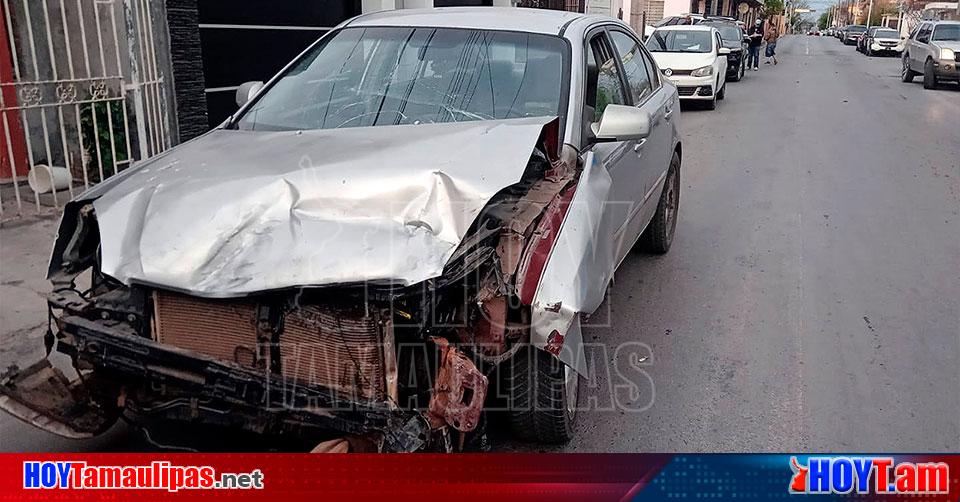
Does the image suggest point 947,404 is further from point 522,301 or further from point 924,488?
point 522,301

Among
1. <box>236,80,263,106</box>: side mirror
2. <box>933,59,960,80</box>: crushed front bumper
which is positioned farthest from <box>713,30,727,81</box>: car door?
<box>236,80,263,106</box>: side mirror

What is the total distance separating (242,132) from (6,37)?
408 cm

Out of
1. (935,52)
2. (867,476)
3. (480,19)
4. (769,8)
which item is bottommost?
(867,476)

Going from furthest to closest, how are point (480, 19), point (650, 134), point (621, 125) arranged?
point (650, 134) < point (480, 19) < point (621, 125)

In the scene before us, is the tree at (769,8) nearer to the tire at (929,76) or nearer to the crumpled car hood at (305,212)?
the tire at (929,76)

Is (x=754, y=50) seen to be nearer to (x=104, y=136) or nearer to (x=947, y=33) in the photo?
(x=947, y=33)

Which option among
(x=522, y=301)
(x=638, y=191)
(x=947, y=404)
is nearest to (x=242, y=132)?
(x=522, y=301)

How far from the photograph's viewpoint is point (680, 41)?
52.9 feet

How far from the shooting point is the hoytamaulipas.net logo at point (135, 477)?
3014 millimetres

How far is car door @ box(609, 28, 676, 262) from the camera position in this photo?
189 inches

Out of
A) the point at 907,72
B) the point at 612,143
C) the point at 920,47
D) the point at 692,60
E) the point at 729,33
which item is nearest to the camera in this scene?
the point at 612,143

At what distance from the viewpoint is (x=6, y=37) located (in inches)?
263

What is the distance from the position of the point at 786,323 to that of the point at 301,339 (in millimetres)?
3383

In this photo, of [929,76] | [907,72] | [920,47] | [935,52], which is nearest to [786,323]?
[935,52]
